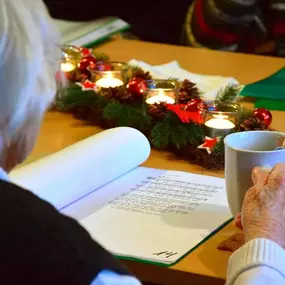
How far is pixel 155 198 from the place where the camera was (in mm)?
1106

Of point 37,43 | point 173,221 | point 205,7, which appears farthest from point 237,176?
point 205,7

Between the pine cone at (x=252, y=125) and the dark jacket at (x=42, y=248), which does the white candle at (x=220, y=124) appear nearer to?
the pine cone at (x=252, y=125)

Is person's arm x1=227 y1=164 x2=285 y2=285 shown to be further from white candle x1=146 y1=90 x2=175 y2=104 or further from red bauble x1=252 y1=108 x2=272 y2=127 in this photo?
white candle x1=146 y1=90 x2=175 y2=104

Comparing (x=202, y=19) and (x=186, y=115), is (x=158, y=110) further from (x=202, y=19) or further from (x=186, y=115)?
(x=202, y=19)

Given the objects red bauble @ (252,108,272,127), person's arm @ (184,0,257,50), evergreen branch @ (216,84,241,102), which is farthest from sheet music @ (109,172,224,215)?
person's arm @ (184,0,257,50)

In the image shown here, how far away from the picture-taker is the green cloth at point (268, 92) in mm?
1519

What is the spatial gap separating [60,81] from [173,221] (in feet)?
0.84

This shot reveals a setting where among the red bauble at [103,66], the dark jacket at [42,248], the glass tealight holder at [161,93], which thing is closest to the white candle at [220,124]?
the glass tealight holder at [161,93]

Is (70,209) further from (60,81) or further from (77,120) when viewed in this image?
(77,120)

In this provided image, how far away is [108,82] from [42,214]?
0.92 metres

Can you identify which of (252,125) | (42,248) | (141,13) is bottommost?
(141,13)

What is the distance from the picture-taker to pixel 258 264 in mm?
845

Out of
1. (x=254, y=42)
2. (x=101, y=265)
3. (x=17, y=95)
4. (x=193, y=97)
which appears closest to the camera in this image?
(x=101, y=265)

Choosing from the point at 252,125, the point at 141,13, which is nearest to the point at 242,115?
the point at 252,125
